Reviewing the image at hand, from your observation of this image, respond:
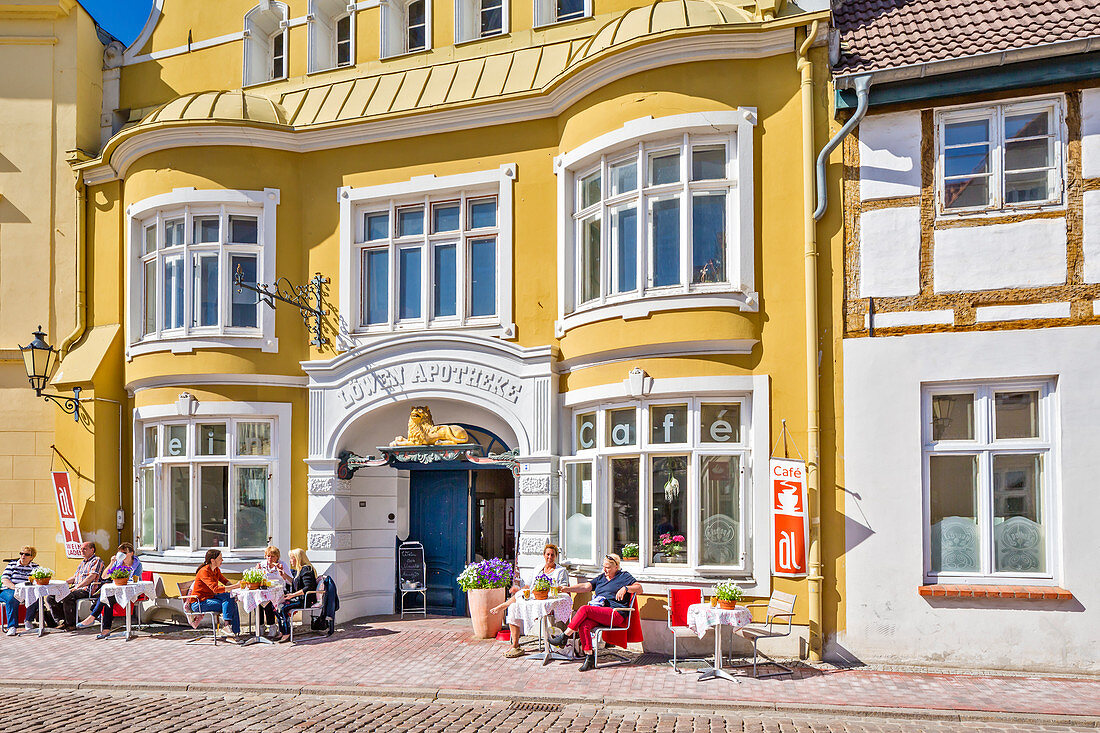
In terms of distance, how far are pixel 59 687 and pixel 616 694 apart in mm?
5736

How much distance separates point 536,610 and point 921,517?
431cm

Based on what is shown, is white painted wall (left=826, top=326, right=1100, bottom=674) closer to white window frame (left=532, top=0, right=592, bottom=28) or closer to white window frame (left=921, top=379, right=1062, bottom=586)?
white window frame (left=921, top=379, right=1062, bottom=586)

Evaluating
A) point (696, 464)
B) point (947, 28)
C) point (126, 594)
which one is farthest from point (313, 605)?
point (947, 28)

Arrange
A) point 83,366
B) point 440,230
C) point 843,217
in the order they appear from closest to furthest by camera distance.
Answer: point 843,217 < point 440,230 < point 83,366

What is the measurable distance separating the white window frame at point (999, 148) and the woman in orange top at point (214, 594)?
32.1ft

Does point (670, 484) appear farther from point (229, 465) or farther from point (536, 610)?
point (229, 465)

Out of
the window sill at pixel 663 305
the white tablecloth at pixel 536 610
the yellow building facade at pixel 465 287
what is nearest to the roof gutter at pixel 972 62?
the yellow building facade at pixel 465 287

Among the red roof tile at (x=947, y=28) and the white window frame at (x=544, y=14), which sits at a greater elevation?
the white window frame at (x=544, y=14)

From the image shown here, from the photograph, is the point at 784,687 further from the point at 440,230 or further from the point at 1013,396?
the point at 440,230

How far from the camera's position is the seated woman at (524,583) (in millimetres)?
11844

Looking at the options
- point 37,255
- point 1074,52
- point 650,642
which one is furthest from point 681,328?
point 37,255

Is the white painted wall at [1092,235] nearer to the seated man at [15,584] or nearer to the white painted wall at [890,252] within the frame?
the white painted wall at [890,252]

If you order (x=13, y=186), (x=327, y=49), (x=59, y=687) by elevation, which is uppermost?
(x=327, y=49)

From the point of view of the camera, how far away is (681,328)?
12172 mm
